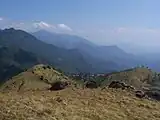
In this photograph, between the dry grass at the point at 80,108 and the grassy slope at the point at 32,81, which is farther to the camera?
the grassy slope at the point at 32,81

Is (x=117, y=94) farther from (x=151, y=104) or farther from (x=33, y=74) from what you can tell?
(x=33, y=74)

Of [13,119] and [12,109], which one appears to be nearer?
[13,119]

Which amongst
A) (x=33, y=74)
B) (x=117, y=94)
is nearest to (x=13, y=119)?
(x=117, y=94)

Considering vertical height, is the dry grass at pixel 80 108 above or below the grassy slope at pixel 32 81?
below

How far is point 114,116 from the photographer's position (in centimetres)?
2102

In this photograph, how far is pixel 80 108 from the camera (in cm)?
2223

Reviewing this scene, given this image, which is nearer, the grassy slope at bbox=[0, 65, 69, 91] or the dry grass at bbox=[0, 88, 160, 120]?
the dry grass at bbox=[0, 88, 160, 120]

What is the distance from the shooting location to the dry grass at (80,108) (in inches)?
774

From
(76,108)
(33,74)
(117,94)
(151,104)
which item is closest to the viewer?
(76,108)

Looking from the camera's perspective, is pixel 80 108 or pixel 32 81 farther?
pixel 32 81

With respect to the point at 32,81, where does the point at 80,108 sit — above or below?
below

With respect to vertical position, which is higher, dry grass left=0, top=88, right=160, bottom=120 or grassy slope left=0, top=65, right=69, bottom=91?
grassy slope left=0, top=65, right=69, bottom=91

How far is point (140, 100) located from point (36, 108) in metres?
10.5

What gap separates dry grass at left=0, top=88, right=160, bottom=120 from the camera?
1967 cm
